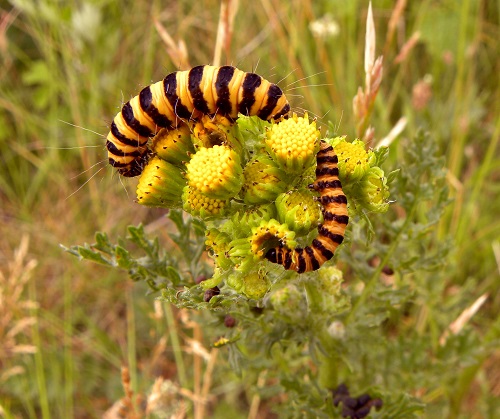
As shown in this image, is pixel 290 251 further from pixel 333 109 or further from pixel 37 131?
pixel 37 131

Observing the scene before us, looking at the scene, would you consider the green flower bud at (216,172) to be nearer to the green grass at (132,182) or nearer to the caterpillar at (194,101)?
the caterpillar at (194,101)

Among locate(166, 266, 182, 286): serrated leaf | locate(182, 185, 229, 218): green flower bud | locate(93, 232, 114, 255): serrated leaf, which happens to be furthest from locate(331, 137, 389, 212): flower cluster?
locate(93, 232, 114, 255): serrated leaf

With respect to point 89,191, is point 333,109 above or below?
above

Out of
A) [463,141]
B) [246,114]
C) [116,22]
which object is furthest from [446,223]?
[116,22]

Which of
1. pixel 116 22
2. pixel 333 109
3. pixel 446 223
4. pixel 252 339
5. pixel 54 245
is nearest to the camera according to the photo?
pixel 252 339

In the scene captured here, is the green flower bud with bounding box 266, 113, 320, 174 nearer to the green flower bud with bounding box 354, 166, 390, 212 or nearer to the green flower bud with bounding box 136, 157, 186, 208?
the green flower bud with bounding box 354, 166, 390, 212

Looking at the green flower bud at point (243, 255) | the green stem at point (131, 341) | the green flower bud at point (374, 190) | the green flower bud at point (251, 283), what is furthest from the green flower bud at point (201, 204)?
the green stem at point (131, 341)
